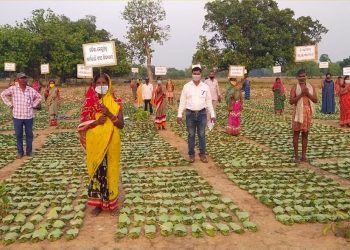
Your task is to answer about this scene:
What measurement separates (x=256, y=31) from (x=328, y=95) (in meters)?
27.6

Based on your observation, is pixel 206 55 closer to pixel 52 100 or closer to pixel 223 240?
pixel 52 100

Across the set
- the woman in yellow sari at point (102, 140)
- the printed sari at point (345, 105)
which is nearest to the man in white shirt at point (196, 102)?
the woman in yellow sari at point (102, 140)

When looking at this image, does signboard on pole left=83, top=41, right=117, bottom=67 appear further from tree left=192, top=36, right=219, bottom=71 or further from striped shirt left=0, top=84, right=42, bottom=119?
tree left=192, top=36, right=219, bottom=71

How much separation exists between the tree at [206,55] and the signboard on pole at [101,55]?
1385 inches

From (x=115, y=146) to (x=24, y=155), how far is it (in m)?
5.44

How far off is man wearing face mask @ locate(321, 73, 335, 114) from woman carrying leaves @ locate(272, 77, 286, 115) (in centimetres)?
208

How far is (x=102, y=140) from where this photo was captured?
5523 millimetres

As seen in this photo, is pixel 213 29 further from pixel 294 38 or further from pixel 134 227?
pixel 134 227

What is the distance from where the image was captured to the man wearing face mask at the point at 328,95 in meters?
18.2

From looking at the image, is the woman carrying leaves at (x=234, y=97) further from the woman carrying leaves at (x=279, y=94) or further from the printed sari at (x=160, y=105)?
the woman carrying leaves at (x=279, y=94)

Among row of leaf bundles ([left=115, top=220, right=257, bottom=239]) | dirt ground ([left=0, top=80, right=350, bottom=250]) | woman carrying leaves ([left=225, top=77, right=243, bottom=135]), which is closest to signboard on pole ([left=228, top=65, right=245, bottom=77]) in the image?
woman carrying leaves ([left=225, top=77, right=243, bottom=135])

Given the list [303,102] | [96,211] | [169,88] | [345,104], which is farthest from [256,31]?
[96,211]

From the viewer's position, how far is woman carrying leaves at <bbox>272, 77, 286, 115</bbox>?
1770 cm

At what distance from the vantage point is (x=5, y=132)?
47.4 feet
